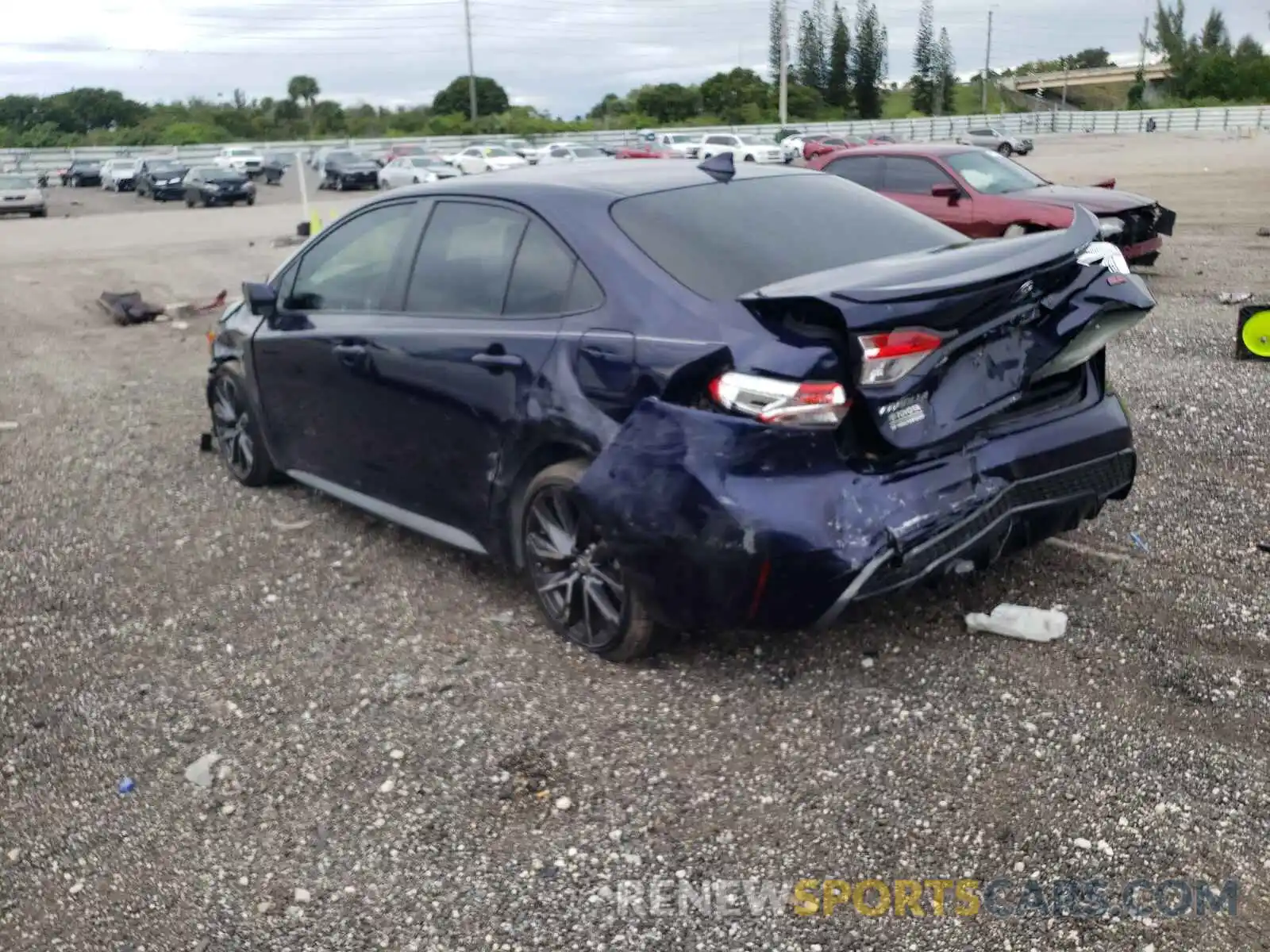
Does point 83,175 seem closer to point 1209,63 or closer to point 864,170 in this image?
point 864,170

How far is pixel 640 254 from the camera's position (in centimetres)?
398

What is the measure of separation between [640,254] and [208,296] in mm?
11423

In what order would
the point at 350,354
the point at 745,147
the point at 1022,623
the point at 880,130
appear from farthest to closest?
the point at 880,130, the point at 745,147, the point at 350,354, the point at 1022,623

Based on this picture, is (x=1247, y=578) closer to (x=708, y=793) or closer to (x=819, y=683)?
(x=819, y=683)

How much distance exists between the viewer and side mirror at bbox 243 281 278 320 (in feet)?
18.3

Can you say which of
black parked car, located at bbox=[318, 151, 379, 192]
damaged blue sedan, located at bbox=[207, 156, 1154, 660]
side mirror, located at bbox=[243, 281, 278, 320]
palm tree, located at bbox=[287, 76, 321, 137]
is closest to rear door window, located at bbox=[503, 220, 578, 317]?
damaged blue sedan, located at bbox=[207, 156, 1154, 660]

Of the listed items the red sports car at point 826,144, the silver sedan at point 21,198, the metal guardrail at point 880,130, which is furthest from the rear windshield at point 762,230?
the metal guardrail at point 880,130

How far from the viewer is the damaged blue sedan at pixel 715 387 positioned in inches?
138

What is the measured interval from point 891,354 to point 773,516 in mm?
573

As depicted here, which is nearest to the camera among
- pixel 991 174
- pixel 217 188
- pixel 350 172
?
pixel 991 174

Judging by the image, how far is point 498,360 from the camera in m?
4.25

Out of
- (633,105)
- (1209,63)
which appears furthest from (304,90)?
(1209,63)

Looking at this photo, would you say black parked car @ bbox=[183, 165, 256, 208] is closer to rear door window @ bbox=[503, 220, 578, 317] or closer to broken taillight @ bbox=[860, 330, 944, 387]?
rear door window @ bbox=[503, 220, 578, 317]

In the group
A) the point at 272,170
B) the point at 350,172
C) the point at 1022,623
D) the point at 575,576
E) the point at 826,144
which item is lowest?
the point at 1022,623
